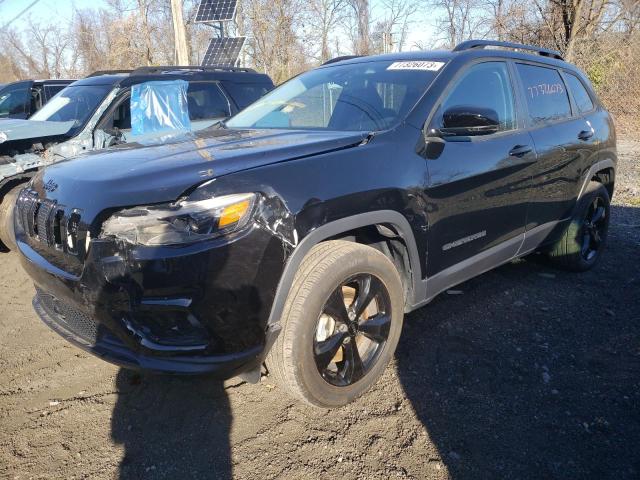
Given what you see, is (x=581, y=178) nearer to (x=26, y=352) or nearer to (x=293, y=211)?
(x=293, y=211)

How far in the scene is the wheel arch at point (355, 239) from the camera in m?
2.11

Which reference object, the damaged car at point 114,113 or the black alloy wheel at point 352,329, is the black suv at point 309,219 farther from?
the damaged car at point 114,113

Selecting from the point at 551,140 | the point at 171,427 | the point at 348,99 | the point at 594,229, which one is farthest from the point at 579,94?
the point at 171,427

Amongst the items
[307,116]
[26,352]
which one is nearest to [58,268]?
[26,352]

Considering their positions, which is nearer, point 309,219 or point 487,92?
point 309,219

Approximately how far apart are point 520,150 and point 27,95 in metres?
9.02

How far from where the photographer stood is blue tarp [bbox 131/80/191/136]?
19.4ft

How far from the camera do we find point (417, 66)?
123 inches

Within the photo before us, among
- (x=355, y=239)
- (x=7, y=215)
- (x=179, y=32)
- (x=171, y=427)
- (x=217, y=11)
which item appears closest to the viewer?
(x=171, y=427)

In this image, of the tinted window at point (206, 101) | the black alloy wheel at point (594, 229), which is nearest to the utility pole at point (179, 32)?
the tinted window at point (206, 101)

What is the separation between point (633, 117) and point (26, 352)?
1753 cm

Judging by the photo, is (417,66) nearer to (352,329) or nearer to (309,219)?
(309,219)

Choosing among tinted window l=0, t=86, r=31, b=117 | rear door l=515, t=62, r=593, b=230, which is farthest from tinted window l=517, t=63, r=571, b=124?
tinted window l=0, t=86, r=31, b=117

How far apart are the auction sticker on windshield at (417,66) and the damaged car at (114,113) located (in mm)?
2465
